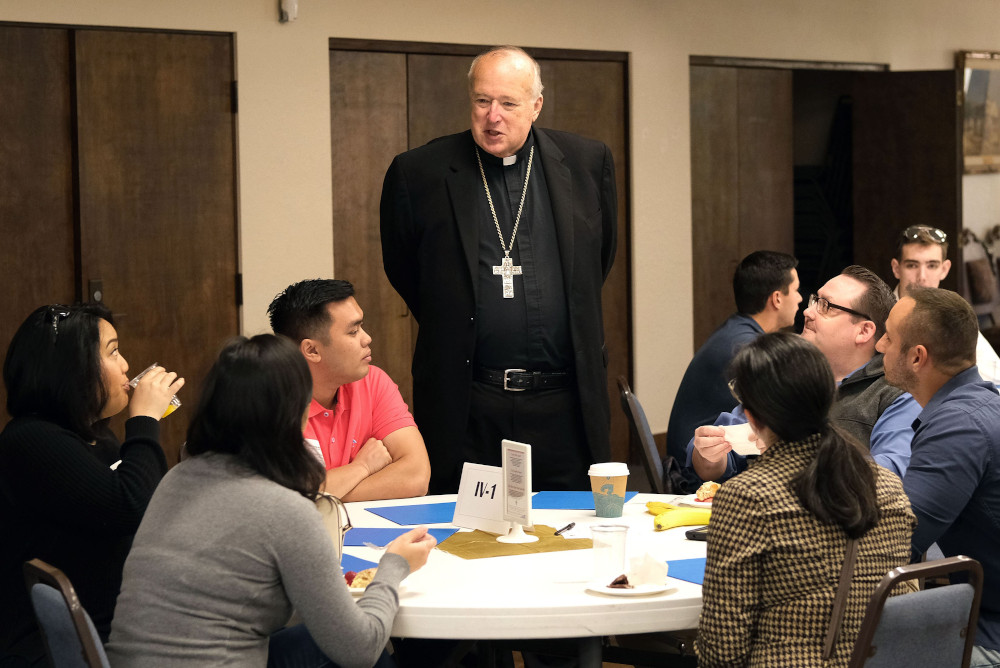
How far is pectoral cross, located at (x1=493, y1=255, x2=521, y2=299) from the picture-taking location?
11.4 feet

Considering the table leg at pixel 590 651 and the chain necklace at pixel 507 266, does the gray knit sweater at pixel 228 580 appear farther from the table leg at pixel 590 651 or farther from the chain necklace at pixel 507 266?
the chain necklace at pixel 507 266

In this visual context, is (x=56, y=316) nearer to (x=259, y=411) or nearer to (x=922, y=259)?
(x=259, y=411)

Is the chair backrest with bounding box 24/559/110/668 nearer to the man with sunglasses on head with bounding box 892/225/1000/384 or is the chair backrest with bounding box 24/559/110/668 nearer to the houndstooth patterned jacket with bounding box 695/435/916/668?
the houndstooth patterned jacket with bounding box 695/435/916/668

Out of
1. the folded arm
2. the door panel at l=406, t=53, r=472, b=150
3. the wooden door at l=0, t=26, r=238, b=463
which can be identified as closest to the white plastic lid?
the folded arm

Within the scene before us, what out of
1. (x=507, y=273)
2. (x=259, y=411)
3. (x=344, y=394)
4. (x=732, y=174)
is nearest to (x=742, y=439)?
(x=507, y=273)

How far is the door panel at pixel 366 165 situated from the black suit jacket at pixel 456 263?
224cm

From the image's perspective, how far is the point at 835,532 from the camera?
2.01 meters

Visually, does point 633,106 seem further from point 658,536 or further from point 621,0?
point 658,536

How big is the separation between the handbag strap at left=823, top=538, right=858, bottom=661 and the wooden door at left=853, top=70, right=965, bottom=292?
18.6 ft

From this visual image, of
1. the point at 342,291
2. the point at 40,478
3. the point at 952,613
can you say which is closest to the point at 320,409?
the point at 342,291

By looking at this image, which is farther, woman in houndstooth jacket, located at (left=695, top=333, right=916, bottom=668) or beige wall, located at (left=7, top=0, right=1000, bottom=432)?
beige wall, located at (left=7, top=0, right=1000, bottom=432)

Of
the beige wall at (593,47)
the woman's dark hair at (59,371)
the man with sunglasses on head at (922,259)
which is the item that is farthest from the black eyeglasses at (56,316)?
the man with sunglasses on head at (922,259)

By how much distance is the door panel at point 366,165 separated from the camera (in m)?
5.86

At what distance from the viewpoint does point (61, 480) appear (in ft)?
7.84
